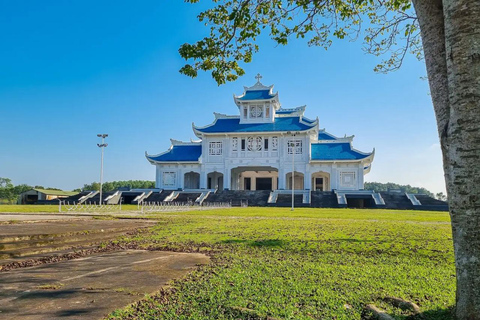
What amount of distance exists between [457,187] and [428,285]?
1.94 m

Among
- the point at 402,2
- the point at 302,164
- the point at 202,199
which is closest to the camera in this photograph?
the point at 402,2

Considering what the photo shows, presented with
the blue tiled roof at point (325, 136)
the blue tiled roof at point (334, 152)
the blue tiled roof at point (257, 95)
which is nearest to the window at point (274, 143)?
the blue tiled roof at point (334, 152)

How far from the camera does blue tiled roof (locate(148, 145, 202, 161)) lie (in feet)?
150

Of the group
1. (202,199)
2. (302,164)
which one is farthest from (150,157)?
(302,164)

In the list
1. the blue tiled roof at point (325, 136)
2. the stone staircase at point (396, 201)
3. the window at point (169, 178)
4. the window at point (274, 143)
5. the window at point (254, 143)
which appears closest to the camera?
the stone staircase at point (396, 201)

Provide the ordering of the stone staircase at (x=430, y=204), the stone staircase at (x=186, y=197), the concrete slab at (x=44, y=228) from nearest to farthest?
the concrete slab at (x=44, y=228)
the stone staircase at (x=430, y=204)
the stone staircase at (x=186, y=197)

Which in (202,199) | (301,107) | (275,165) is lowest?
(202,199)

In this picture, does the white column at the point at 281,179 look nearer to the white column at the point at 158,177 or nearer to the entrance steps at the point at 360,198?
the entrance steps at the point at 360,198

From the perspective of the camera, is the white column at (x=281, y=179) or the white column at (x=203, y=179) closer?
the white column at (x=281, y=179)

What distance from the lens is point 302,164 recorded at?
42250mm

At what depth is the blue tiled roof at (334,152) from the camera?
40503mm

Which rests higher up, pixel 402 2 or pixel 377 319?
pixel 402 2

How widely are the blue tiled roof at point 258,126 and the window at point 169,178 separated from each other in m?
7.51

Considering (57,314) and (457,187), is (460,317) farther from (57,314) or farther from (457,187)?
(57,314)
